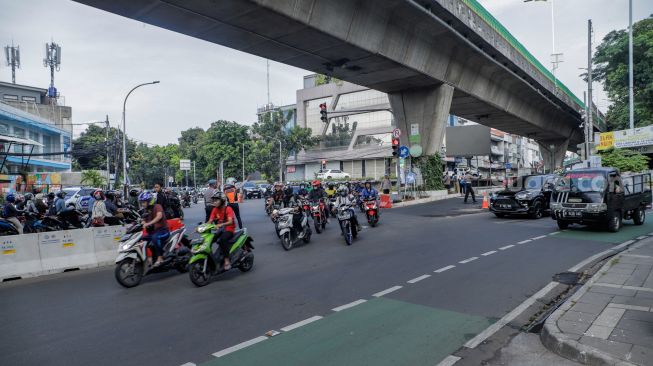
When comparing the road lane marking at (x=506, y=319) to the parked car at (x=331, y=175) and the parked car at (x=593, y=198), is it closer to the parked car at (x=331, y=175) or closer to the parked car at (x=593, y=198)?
the parked car at (x=593, y=198)

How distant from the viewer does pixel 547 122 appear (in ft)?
142

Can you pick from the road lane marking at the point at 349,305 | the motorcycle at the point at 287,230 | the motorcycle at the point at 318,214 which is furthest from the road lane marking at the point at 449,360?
the motorcycle at the point at 318,214

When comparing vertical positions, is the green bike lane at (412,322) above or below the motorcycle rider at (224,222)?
below

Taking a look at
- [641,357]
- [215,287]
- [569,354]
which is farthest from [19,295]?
[641,357]

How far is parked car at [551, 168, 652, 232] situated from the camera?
12.3 meters

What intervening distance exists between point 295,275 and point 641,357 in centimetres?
548

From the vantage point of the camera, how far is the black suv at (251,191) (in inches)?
1658

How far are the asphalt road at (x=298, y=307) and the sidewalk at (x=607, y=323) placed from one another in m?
0.79

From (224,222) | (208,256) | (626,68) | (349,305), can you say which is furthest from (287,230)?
(626,68)

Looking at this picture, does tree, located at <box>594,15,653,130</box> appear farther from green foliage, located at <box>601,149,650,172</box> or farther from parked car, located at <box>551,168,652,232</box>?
parked car, located at <box>551,168,652,232</box>

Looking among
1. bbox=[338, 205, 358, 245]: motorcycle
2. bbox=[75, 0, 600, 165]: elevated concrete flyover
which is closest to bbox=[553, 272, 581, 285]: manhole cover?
bbox=[338, 205, 358, 245]: motorcycle

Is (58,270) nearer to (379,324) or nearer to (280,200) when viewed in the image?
(379,324)

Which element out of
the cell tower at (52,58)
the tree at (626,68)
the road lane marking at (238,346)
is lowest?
the road lane marking at (238,346)

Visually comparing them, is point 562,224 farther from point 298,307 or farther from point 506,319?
point 298,307
